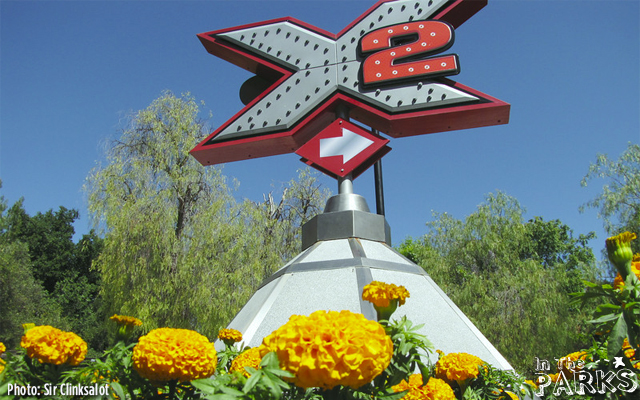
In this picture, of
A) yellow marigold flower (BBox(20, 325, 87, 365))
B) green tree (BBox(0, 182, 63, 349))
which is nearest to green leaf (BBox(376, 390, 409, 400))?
yellow marigold flower (BBox(20, 325, 87, 365))

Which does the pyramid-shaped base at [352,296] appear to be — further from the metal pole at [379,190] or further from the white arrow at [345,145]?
the metal pole at [379,190]

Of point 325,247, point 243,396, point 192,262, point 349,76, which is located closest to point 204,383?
point 243,396

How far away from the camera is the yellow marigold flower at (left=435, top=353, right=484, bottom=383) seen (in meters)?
1.88

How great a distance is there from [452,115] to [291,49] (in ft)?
6.41

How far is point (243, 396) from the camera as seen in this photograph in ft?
3.22

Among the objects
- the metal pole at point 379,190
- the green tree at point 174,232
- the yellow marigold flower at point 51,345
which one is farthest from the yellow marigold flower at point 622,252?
the green tree at point 174,232

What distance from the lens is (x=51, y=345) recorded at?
1.35m

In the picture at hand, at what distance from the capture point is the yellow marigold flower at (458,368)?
6.17 ft

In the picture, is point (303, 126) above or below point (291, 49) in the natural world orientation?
below

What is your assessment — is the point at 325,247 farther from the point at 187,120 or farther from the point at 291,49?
the point at 187,120

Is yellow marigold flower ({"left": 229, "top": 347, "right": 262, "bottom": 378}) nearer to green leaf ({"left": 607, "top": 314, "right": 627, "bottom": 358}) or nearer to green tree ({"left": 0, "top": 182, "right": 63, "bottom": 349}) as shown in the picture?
green leaf ({"left": 607, "top": 314, "right": 627, "bottom": 358})

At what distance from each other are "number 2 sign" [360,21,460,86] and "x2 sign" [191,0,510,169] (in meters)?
0.01

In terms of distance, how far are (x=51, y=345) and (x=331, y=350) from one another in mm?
956

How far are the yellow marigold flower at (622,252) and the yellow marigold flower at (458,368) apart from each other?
76 centimetres
